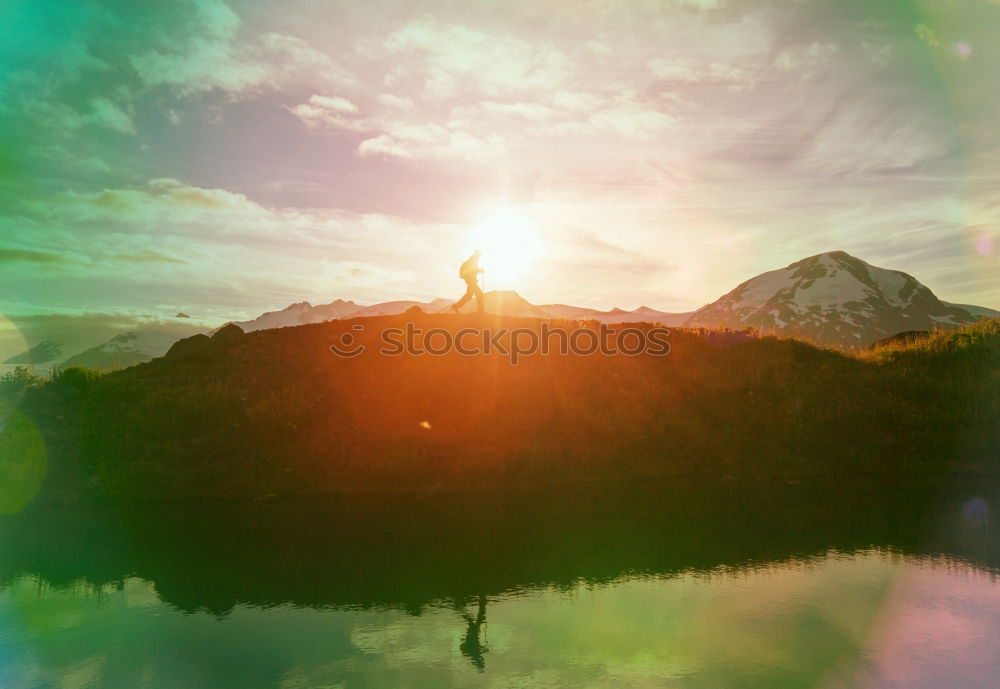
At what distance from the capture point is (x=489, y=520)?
2577cm

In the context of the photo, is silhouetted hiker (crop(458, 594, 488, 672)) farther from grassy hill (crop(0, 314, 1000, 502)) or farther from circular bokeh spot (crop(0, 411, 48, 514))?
circular bokeh spot (crop(0, 411, 48, 514))

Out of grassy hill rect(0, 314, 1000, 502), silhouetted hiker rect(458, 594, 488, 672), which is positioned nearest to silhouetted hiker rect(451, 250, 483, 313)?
grassy hill rect(0, 314, 1000, 502)

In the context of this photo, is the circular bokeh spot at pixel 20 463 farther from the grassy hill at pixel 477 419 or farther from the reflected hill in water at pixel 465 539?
the reflected hill in water at pixel 465 539

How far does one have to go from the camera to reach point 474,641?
14.5 metres

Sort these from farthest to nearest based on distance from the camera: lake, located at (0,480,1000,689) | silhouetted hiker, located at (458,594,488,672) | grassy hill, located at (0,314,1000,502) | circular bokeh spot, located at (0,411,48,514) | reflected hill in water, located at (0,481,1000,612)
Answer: grassy hill, located at (0,314,1000,502) < circular bokeh spot, located at (0,411,48,514) < reflected hill in water, located at (0,481,1000,612) < silhouetted hiker, located at (458,594,488,672) < lake, located at (0,480,1000,689)

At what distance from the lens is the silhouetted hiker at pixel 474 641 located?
13.5 m

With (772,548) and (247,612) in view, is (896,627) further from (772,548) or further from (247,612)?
(247,612)

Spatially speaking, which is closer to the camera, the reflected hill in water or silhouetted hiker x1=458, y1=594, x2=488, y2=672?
silhouetted hiker x1=458, y1=594, x2=488, y2=672

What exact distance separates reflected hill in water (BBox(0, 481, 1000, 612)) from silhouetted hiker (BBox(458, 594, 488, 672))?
0.53 ft

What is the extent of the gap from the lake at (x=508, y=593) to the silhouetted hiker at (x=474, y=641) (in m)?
0.06

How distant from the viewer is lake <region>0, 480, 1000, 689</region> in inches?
514

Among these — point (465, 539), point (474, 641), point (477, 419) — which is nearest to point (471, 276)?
point (477, 419)

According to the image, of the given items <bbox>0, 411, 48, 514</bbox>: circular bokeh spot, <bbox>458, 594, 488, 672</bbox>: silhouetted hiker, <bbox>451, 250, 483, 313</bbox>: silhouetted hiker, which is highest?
<bbox>451, 250, 483, 313</bbox>: silhouetted hiker

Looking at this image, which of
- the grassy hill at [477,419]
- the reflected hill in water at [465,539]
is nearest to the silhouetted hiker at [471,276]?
the grassy hill at [477,419]
